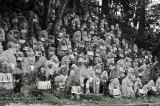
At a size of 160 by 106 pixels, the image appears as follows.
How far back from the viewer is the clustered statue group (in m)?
12.4

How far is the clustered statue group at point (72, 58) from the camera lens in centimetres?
1241

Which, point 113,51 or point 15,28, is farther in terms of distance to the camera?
point 113,51

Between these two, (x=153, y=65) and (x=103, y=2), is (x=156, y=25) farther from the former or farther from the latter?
(x=153, y=65)

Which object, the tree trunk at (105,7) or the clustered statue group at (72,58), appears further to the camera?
the tree trunk at (105,7)

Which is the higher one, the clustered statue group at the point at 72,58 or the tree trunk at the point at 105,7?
the tree trunk at the point at 105,7

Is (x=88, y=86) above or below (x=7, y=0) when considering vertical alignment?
below

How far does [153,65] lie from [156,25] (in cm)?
1016

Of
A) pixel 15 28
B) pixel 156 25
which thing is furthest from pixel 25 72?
pixel 156 25

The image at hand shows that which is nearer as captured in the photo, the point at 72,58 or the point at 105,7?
the point at 72,58

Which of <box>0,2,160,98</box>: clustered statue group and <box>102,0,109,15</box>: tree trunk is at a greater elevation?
<box>102,0,109,15</box>: tree trunk

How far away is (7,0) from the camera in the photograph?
62.6 feet

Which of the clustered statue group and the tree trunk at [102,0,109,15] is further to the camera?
the tree trunk at [102,0,109,15]

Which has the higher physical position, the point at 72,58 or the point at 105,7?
the point at 105,7

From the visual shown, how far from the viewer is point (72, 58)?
54.5 feet
